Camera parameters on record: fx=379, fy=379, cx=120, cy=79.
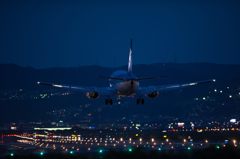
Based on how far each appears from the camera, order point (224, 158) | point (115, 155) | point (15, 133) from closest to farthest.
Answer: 1. point (224, 158)
2. point (115, 155)
3. point (15, 133)

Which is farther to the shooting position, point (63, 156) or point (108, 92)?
point (108, 92)

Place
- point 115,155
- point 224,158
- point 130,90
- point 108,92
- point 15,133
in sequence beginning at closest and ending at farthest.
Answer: point 224,158, point 115,155, point 130,90, point 108,92, point 15,133

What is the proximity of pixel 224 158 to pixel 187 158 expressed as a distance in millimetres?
4262

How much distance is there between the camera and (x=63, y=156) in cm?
4609

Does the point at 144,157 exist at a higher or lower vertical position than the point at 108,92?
lower

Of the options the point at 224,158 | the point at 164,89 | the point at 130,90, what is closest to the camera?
the point at 224,158

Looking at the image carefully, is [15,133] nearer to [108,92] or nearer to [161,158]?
[108,92]

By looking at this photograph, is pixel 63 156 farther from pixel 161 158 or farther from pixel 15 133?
pixel 15 133

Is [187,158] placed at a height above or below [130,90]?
below

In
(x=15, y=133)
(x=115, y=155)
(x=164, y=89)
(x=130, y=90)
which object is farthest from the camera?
(x=15, y=133)

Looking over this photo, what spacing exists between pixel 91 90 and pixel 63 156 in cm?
3035

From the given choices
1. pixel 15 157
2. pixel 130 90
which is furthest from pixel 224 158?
pixel 130 90

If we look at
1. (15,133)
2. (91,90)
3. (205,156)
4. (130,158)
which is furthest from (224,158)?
(15,133)

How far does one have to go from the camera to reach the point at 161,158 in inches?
1674
